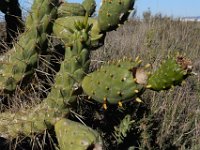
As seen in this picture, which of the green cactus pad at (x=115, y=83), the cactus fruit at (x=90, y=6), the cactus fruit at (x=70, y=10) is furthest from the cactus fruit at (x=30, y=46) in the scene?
the cactus fruit at (x=90, y=6)

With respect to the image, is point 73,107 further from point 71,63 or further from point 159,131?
point 159,131

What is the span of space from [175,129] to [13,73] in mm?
2144

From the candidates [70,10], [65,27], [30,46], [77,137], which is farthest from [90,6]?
[77,137]

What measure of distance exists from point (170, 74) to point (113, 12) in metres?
0.61

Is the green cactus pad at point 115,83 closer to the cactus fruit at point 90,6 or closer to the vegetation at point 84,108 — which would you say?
the vegetation at point 84,108

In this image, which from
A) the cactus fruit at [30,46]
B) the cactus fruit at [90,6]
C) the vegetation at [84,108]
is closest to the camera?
the vegetation at [84,108]

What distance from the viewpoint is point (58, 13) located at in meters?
3.56

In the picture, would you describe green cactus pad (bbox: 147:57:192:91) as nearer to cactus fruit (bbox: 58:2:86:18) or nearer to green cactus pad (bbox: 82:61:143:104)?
green cactus pad (bbox: 82:61:143:104)

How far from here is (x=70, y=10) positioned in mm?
3623

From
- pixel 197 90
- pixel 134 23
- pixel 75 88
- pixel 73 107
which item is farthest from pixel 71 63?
pixel 134 23

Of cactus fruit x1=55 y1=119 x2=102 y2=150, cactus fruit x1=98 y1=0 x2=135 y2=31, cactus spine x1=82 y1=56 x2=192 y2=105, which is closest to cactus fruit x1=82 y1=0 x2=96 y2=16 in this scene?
cactus fruit x1=98 y1=0 x2=135 y2=31

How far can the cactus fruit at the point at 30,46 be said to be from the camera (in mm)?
3191

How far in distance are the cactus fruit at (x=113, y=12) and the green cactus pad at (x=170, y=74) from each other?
0.50 meters

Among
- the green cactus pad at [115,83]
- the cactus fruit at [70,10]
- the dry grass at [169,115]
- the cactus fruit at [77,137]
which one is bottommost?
the dry grass at [169,115]
